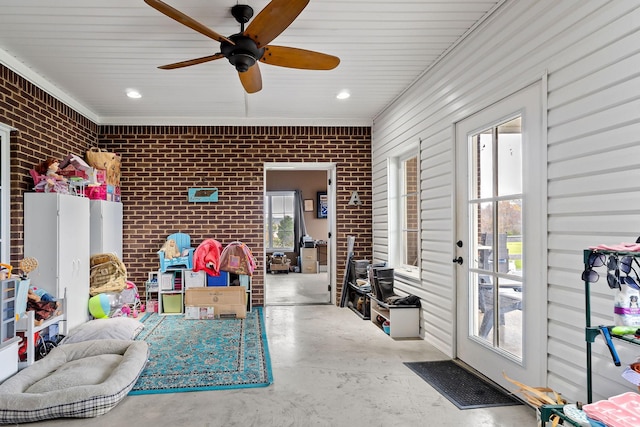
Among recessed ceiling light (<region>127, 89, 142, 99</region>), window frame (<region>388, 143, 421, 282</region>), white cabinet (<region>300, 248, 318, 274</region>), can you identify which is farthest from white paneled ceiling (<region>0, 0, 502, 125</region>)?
white cabinet (<region>300, 248, 318, 274</region>)

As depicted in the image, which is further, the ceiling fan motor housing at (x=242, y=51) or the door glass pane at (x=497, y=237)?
the door glass pane at (x=497, y=237)

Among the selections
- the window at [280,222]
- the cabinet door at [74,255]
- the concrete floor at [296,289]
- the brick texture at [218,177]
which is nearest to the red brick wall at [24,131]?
the cabinet door at [74,255]

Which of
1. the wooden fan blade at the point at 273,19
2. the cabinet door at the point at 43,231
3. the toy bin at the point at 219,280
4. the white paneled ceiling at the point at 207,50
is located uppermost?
the white paneled ceiling at the point at 207,50

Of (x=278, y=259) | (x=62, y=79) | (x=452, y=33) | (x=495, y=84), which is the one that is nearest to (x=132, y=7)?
(x=62, y=79)

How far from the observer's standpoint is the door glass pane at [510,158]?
285 cm

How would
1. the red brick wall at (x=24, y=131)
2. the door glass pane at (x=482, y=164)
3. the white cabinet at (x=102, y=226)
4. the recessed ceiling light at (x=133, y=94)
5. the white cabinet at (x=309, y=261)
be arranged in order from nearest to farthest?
the door glass pane at (x=482, y=164), the red brick wall at (x=24, y=131), the recessed ceiling light at (x=133, y=94), the white cabinet at (x=102, y=226), the white cabinet at (x=309, y=261)

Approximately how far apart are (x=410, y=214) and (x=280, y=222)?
6.28 meters

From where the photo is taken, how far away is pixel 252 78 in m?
3.24

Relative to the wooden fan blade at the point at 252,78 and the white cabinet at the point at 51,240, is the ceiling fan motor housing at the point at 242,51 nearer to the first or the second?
the wooden fan blade at the point at 252,78

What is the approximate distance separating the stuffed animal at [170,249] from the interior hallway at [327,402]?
2247 millimetres

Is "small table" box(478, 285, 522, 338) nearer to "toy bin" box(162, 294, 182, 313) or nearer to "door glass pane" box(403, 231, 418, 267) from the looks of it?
"door glass pane" box(403, 231, 418, 267)

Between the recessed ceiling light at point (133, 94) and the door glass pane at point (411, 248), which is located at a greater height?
the recessed ceiling light at point (133, 94)

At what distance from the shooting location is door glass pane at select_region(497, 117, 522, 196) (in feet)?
9.34

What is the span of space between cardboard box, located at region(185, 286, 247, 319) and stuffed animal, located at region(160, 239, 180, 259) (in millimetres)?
521
